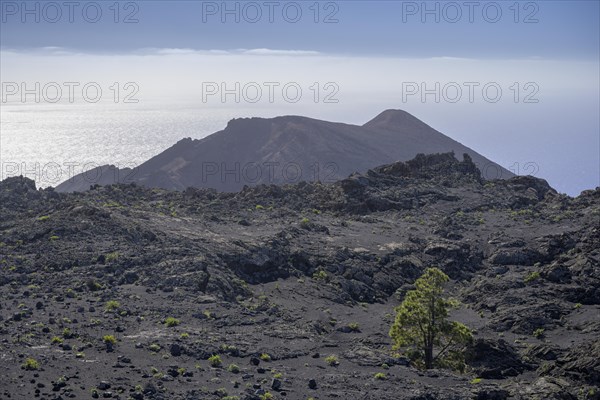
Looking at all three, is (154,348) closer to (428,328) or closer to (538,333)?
(428,328)

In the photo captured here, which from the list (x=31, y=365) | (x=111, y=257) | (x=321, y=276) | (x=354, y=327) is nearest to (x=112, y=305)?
(x=111, y=257)

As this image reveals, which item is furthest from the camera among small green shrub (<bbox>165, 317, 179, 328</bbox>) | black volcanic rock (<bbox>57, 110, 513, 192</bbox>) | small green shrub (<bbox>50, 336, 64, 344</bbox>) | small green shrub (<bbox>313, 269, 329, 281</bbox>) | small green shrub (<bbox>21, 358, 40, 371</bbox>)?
black volcanic rock (<bbox>57, 110, 513, 192</bbox>)

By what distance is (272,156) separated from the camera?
146125mm

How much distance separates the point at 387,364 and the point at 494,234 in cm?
3160

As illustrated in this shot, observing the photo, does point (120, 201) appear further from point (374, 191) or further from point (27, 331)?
point (27, 331)

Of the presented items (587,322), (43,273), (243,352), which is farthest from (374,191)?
(243,352)

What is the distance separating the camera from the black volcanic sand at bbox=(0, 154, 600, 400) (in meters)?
34.2

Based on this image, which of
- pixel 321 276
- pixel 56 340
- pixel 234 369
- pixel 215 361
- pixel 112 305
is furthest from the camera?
pixel 321 276

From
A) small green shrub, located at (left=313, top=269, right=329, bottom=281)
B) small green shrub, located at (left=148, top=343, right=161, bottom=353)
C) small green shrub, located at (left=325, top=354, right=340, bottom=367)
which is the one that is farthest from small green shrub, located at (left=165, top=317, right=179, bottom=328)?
small green shrub, located at (left=313, top=269, right=329, bottom=281)

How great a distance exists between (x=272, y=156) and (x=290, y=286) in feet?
309

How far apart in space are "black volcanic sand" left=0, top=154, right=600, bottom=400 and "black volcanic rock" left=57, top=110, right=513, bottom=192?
56.5 meters

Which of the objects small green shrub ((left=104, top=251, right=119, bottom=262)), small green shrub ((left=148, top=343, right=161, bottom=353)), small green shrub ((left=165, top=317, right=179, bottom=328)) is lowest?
small green shrub ((left=148, top=343, right=161, bottom=353))

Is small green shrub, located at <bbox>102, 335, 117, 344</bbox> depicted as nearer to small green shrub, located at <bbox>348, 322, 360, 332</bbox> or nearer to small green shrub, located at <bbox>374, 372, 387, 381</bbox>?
small green shrub, located at <bbox>374, 372, 387, 381</bbox>

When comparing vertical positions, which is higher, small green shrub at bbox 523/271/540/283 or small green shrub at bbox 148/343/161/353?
small green shrub at bbox 523/271/540/283
